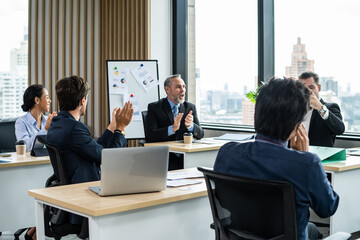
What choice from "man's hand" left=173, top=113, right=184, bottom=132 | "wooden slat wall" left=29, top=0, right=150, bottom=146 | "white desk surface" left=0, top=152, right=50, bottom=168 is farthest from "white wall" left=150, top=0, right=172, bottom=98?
"white desk surface" left=0, top=152, right=50, bottom=168

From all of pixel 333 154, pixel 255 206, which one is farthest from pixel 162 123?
pixel 255 206

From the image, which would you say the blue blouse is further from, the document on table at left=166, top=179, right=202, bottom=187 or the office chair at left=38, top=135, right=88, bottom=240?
the document on table at left=166, top=179, right=202, bottom=187

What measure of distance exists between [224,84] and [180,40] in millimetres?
1015

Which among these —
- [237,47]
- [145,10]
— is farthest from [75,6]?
[237,47]

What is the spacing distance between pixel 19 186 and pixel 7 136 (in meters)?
1.24

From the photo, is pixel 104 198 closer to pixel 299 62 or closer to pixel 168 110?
pixel 168 110

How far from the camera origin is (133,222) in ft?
7.07

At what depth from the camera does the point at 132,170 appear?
2197mm

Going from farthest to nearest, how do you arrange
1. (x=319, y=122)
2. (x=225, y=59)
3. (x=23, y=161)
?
(x=225, y=59) < (x=319, y=122) < (x=23, y=161)

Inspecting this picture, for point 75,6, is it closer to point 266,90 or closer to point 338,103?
point 338,103

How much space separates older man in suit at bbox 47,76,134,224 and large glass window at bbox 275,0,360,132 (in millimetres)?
2706

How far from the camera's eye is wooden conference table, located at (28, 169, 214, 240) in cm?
203

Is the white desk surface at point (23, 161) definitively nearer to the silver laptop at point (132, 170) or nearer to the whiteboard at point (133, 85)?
the silver laptop at point (132, 170)

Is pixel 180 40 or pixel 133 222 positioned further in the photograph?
pixel 180 40
